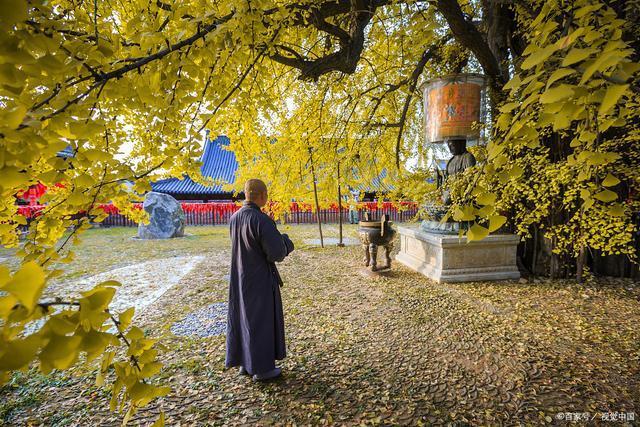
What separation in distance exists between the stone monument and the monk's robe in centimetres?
261

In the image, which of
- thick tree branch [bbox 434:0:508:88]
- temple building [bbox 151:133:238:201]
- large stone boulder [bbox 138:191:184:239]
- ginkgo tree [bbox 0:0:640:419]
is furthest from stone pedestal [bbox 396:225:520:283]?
temple building [bbox 151:133:238:201]

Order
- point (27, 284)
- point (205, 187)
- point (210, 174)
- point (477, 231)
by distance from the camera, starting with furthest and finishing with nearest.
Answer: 1. point (210, 174)
2. point (205, 187)
3. point (477, 231)
4. point (27, 284)

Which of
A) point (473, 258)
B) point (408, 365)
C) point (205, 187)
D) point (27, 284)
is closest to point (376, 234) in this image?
point (473, 258)

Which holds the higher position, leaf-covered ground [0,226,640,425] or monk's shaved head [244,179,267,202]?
monk's shaved head [244,179,267,202]

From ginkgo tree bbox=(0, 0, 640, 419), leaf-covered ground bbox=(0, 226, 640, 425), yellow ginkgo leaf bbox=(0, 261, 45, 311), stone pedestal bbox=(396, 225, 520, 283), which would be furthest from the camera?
stone pedestal bbox=(396, 225, 520, 283)

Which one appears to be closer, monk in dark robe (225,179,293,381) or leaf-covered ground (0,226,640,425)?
leaf-covered ground (0,226,640,425)

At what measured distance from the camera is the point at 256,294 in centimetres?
255

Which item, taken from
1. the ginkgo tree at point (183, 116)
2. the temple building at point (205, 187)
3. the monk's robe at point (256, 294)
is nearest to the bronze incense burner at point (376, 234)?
the ginkgo tree at point (183, 116)

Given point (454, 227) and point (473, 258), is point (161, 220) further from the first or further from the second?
point (473, 258)

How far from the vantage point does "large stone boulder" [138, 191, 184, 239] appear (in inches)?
426

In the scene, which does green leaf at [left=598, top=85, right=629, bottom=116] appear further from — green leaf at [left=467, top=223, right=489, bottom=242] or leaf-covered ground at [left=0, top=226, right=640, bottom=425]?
leaf-covered ground at [left=0, top=226, right=640, bottom=425]

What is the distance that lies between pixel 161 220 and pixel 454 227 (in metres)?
9.92

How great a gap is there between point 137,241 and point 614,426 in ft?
37.4

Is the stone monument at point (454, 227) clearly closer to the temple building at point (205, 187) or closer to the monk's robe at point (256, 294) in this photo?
the monk's robe at point (256, 294)
